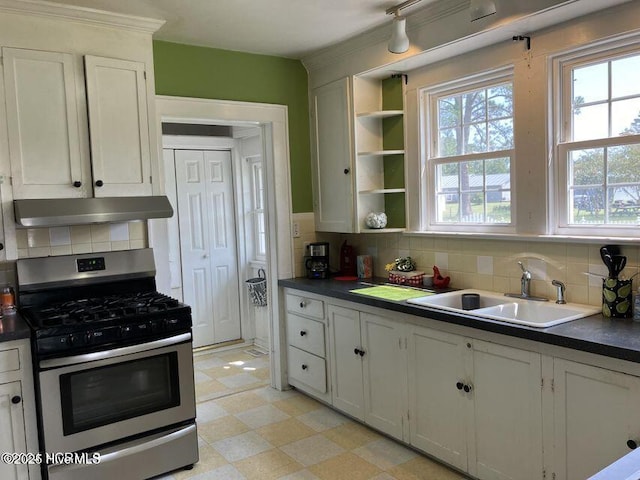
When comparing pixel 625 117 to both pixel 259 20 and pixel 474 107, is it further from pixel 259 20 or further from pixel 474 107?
pixel 259 20

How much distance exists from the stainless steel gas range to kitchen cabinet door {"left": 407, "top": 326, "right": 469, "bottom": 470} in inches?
47.7

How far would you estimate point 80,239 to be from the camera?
10.3 ft

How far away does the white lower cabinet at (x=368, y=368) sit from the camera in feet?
9.98

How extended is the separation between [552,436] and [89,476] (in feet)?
7.06

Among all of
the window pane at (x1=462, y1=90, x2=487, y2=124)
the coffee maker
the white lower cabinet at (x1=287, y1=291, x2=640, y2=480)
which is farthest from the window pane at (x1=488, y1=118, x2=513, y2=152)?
the coffee maker

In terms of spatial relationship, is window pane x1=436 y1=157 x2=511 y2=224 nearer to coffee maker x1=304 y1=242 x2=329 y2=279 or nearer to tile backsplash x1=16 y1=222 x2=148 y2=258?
coffee maker x1=304 y1=242 x2=329 y2=279

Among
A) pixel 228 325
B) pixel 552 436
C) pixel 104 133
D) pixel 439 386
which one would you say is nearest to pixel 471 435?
pixel 439 386

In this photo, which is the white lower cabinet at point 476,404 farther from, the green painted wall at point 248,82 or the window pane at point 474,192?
the green painted wall at point 248,82

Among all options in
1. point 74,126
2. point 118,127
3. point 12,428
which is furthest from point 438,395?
point 74,126

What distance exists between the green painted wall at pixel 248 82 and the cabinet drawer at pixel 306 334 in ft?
2.80

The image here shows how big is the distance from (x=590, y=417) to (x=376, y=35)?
8.22 ft

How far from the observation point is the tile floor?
112 inches

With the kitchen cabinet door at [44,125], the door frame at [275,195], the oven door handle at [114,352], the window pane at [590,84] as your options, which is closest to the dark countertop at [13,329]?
the oven door handle at [114,352]

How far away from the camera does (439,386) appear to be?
→ 2775mm
